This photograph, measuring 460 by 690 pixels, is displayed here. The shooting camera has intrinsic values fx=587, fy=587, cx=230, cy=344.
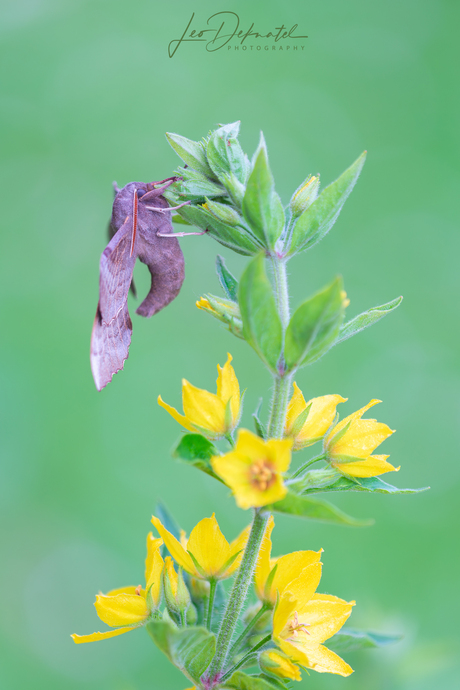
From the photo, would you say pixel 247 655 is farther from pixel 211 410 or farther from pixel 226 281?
pixel 226 281

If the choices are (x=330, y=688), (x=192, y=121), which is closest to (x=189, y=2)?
(x=192, y=121)

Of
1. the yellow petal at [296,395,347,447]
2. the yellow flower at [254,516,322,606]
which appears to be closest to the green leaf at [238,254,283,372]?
the yellow petal at [296,395,347,447]

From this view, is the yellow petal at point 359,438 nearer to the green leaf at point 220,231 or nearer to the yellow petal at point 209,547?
the yellow petal at point 209,547

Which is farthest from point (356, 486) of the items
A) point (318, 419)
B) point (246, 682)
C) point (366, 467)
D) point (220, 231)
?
point (220, 231)

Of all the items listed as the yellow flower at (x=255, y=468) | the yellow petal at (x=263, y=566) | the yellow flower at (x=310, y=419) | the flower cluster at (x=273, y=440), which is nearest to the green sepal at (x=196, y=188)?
the flower cluster at (x=273, y=440)

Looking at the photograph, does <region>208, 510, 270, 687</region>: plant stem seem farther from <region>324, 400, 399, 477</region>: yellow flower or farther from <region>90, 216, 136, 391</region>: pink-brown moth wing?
<region>90, 216, 136, 391</region>: pink-brown moth wing
